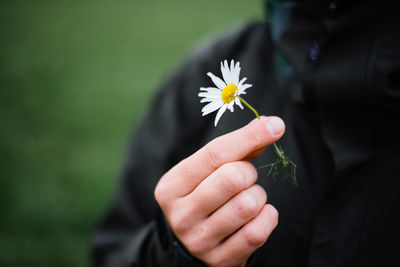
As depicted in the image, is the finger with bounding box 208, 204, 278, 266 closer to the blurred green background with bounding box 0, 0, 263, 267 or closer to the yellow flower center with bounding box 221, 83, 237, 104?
the yellow flower center with bounding box 221, 83, 237, 104

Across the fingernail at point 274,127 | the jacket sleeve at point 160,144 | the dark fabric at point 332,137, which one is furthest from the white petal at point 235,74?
the jacket sleeve at point 160,144

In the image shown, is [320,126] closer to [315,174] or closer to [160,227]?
[315,174]

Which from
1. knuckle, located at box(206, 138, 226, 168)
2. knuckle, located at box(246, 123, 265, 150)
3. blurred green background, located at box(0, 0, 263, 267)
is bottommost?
blurred green background, located at box(0, 0, 263, 267)

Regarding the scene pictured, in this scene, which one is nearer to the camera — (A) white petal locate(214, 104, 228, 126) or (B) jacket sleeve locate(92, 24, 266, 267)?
(A) white petal locate(214, 104, 228, 126)

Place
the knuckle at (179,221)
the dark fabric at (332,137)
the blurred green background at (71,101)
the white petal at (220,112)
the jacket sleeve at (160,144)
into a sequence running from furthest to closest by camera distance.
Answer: the blurred green background at (71,101) → the jacket sleeve at (160,144) → the dark fabric at (332,137) → the knuckle at (179,221) → the white petal at (220,112)

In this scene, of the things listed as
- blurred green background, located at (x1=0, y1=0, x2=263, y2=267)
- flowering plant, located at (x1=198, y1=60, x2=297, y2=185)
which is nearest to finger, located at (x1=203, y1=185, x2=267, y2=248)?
flowering plant, located at (x1=198, y1=60, x2=297, y2=185)

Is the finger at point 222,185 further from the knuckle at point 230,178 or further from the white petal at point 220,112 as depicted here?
the white petal at point 220,112

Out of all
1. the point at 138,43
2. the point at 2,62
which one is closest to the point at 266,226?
the point at 2,62

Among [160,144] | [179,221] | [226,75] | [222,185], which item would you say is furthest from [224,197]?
[160,144]
